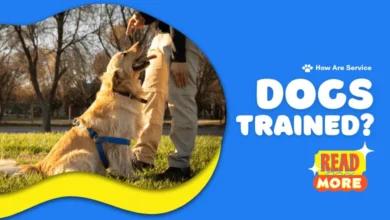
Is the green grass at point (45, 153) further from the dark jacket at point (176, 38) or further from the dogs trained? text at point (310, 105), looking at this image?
the dark jacket at point (176, 38)

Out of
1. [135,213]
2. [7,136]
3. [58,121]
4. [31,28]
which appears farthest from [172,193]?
[31,28]

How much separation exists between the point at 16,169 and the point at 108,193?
55 cm

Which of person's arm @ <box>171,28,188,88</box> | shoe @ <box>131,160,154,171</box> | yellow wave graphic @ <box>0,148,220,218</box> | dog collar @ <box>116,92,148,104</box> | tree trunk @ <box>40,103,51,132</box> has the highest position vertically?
person's arm @ <box>171,28,188,88</box>

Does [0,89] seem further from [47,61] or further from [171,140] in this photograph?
[171,140]

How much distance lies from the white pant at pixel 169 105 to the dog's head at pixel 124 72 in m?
0.07

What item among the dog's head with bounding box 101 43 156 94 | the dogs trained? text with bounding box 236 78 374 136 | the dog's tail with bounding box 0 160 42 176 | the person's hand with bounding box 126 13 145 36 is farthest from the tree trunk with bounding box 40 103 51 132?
the dogs trained? text with bounding box 236 78 374 136

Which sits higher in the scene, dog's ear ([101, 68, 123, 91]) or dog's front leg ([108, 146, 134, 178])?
dog's ear ([101, 68, 123, 91])

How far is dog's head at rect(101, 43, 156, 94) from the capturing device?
10.2 feet

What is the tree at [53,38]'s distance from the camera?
312cm

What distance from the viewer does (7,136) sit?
125 inches

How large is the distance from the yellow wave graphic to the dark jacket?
0.63 metres

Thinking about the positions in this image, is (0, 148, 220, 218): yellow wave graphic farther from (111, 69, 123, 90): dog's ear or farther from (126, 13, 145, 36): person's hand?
(126, 13, 145, 36): person's hand

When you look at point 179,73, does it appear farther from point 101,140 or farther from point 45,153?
point 45,153

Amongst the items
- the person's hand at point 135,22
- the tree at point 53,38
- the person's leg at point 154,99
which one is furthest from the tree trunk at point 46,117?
the person's hand at point 135,22
